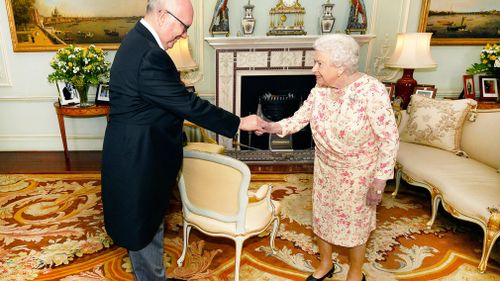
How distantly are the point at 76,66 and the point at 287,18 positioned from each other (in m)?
2.72

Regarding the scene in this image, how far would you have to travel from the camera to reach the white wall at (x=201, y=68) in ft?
15.4

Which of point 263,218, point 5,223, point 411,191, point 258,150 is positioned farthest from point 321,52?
point 258,150

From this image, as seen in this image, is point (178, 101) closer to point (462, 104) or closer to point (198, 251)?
point (198, 251)

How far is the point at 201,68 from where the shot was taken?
486 cm

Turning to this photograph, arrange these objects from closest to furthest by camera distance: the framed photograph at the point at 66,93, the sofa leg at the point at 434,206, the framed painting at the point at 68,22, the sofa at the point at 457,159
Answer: the sofa at the point at 457,159, the sofa leg at the point at 434,206, the framed photograph at the point at 66,93, the framed painting at the point at 68,22

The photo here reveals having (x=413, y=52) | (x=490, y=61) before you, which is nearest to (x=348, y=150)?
(x=413, y=52)

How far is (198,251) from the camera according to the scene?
2.65 m

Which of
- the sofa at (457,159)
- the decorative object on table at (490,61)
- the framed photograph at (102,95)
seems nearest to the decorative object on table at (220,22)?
the framed photograph at (102,95)

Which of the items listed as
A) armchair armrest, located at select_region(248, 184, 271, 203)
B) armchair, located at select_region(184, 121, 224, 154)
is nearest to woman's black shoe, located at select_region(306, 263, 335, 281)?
armchair armrest, located at select_region(248, 184, 271, 203)

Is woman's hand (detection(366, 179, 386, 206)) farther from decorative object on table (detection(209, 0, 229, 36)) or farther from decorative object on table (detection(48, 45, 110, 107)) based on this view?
decorative object on table (detection(48, 45, 110, 107))

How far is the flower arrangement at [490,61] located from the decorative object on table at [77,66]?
15.0ft

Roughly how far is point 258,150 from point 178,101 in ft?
11.7

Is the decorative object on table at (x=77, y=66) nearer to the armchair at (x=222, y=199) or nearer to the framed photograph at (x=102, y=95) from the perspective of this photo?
the framed photograph at (x=102, y=95)

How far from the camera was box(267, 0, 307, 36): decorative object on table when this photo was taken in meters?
4.60
